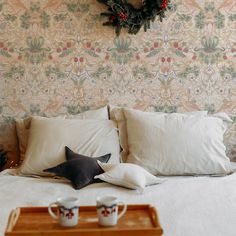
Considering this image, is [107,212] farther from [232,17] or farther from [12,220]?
[232,17]

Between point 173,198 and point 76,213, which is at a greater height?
point 76,213

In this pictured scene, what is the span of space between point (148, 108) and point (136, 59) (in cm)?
38

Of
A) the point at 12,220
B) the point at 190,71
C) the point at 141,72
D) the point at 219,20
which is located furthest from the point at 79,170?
the point at 219,20

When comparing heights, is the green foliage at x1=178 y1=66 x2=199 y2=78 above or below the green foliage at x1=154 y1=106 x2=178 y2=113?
above

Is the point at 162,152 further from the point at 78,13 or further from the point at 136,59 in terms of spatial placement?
the point at 78,13

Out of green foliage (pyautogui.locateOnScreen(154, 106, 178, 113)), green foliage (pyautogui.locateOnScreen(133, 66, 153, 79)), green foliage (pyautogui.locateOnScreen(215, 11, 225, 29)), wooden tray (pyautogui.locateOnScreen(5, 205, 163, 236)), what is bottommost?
wooden tray (pyautogui.locateOnScreen(5, 205, 163, 236))

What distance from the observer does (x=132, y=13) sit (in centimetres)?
290

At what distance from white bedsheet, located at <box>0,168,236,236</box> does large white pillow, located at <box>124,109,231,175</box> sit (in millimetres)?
104

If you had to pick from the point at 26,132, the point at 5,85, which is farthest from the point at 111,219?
the point at 5,85

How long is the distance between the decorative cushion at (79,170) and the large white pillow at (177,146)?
36cm

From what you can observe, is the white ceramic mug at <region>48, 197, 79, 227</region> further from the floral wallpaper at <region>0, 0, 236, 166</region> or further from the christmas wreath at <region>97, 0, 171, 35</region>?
the christmas wreath at <region>97, 0, 171, 35</region>

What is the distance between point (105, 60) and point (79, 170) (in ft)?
3.24

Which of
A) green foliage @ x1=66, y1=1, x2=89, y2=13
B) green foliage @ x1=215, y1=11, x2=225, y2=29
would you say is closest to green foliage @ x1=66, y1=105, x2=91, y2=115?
green foliage @ x1=66, y1=1, x2=89, y2=13

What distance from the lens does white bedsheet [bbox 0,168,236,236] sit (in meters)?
1.72
